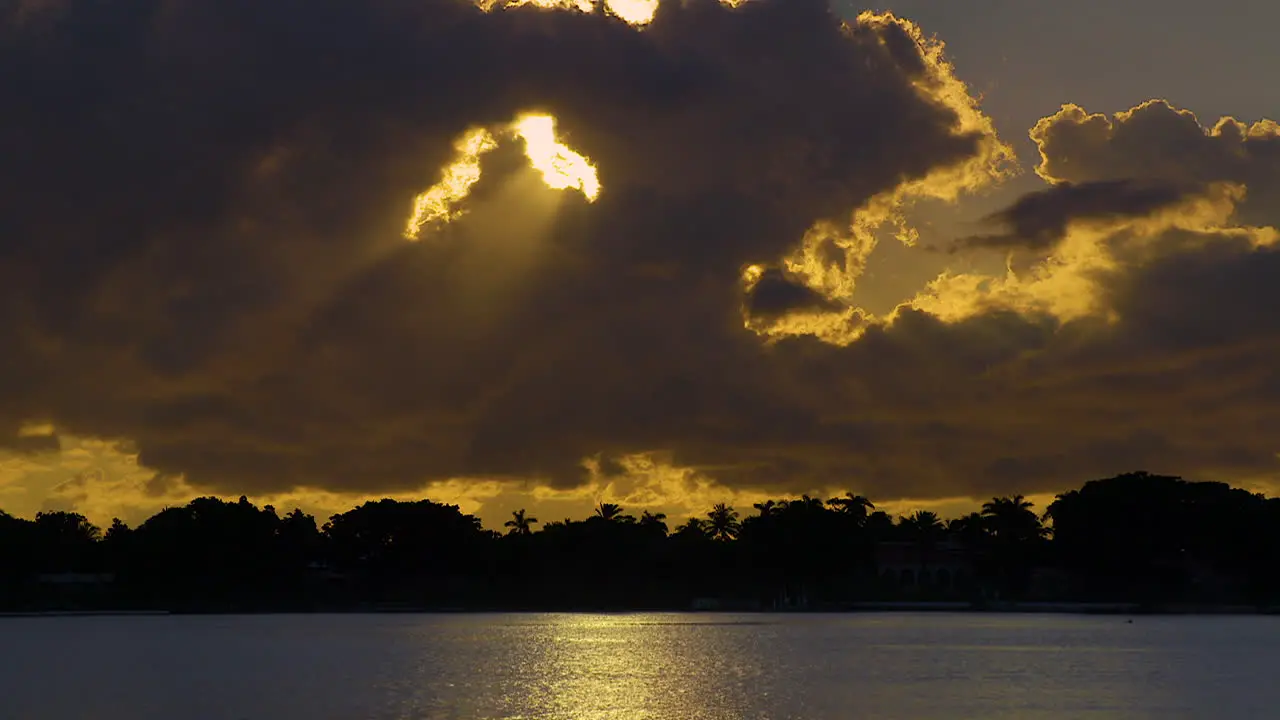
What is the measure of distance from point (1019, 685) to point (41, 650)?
7261 cm

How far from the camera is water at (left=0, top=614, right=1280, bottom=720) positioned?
68062 mm

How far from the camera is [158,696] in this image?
75.6 m

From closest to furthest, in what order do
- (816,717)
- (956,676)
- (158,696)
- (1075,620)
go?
(816,717) → (158,696) → (956,676) → (1075,620)

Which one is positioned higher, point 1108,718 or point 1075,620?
point 1075,620

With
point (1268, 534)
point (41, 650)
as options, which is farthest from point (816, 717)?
point (1268, 534)

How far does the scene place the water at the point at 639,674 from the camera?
68062 millimetres

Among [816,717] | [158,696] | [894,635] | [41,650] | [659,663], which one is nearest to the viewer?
[816,717]

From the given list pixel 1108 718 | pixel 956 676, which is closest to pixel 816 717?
pixel 1108 718

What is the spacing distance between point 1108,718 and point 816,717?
1141 centimetres

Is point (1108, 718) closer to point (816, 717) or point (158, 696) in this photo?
point (816, 717)

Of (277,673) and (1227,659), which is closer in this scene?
(277,673)

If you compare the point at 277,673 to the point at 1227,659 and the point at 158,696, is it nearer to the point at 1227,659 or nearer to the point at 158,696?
the point at 158,696

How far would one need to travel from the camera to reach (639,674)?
91688mm

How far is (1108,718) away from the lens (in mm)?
65000
